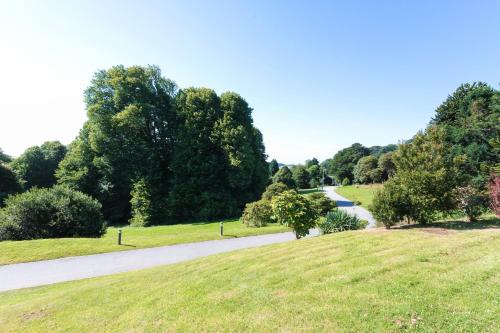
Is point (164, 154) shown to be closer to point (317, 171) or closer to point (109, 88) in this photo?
point (109, 88)

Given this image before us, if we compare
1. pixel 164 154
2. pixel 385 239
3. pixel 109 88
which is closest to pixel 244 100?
pixel 164 154

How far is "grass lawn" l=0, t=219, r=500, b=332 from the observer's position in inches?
177

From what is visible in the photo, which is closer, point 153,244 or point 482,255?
point 482,255

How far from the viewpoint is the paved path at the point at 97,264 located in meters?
10.4

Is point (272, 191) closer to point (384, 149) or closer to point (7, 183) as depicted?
point (7, 183)

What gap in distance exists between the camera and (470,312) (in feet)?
14.3

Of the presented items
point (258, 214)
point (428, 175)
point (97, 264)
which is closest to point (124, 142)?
point (258, 214)

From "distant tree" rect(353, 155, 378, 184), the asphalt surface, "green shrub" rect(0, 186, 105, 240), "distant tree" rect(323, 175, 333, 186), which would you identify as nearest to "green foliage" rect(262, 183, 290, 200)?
the asphalt surface

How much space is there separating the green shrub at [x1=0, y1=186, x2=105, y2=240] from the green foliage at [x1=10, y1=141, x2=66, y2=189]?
31.3 metres

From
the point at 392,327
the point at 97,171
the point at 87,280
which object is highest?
the point at 97,171

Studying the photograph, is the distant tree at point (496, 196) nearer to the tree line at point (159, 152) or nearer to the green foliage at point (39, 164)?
the tree line at point (159, 152)

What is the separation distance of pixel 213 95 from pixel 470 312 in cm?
3370

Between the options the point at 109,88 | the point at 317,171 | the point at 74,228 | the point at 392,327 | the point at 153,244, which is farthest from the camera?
the point at 317,171

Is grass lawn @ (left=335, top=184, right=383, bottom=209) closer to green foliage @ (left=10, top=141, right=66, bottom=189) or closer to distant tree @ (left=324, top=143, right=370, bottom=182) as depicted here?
distant tree @ (left=324, top=143, right=370, bottom=182)
